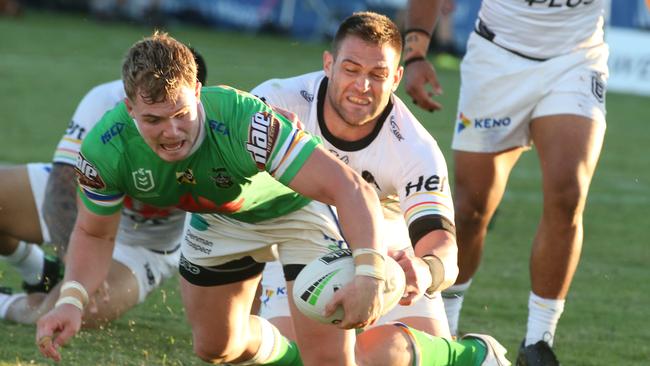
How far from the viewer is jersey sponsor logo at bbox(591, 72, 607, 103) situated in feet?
20.8

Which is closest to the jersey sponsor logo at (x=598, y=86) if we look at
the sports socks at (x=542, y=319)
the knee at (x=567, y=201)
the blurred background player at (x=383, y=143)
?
the knee at (x=567, y=201)

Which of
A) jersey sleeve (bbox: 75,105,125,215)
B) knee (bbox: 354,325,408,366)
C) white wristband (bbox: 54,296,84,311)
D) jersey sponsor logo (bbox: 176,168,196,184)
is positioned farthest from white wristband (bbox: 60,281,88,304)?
knee (bbox: 354,325,408,366)

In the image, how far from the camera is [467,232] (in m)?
6.48

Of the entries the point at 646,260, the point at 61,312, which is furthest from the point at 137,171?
the point at 646,260

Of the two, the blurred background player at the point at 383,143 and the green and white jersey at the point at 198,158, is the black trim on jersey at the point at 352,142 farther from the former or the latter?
the green and white jersey at the point at 198,158

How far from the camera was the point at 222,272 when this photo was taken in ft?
18.1

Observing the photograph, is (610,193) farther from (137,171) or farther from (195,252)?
(137,171)

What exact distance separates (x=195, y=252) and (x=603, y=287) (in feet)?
11.2

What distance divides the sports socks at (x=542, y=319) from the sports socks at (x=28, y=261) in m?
2.80

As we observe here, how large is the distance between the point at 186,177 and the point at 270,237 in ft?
2.11

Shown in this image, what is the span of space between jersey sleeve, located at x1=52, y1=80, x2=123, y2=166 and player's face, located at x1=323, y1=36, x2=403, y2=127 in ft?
6.16

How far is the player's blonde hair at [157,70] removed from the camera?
447 centimetres

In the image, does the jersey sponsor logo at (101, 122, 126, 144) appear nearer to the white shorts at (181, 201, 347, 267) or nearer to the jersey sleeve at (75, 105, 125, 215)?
the jersey sleeve at (75, 105, 125, 215)

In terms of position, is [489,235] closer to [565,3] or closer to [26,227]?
[565,3]
